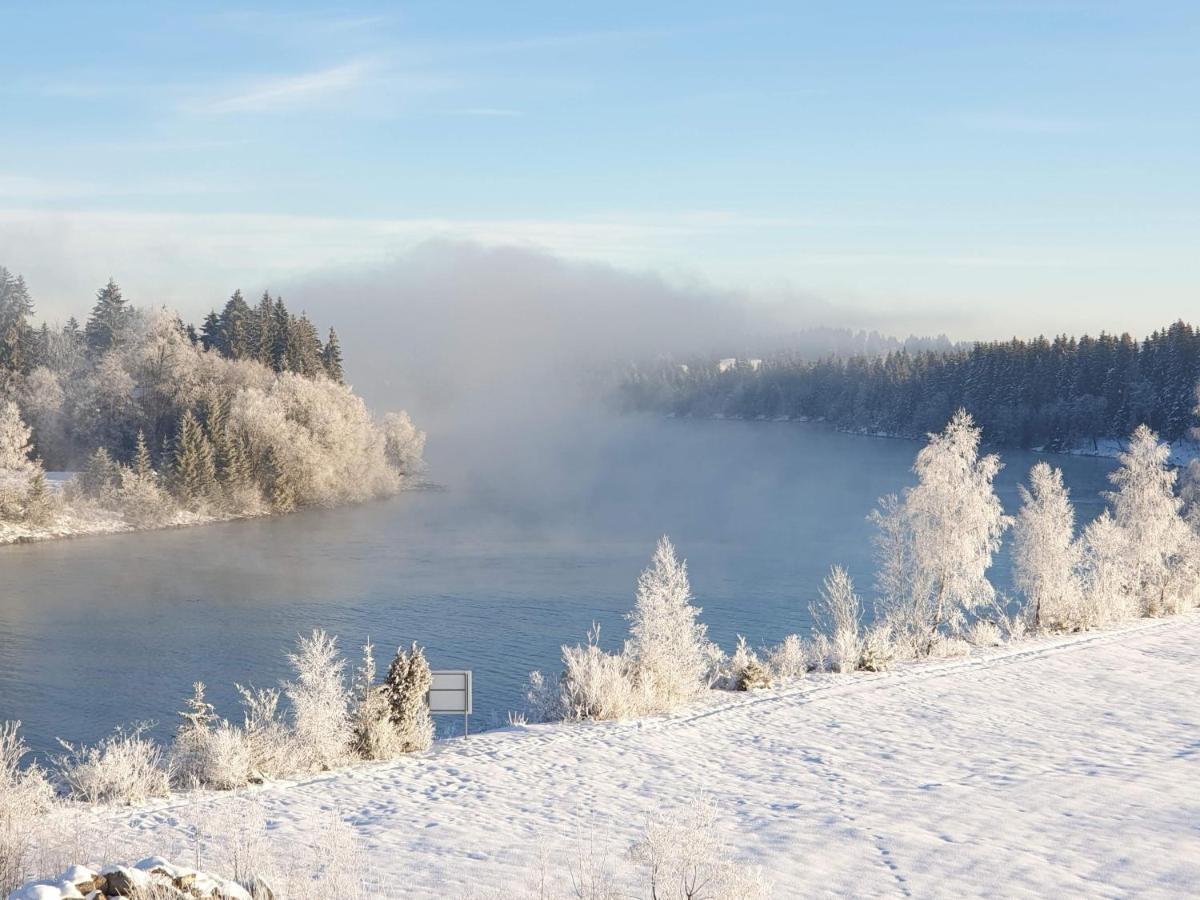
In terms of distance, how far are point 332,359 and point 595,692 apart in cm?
7851

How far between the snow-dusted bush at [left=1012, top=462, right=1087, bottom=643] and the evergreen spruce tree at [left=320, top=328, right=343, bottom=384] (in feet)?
233

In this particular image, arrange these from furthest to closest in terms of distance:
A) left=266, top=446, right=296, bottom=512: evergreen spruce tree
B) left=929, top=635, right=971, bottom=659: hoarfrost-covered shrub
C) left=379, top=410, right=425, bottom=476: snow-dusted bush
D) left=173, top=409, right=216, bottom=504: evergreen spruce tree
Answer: left=379, top=410, right=425, bottom=476: snow-dusted bush → left=266, top=446, right=296, bottom=512: evergreen spruce tree → left=173, top=409, right=216, bottom=504: evergreen spruce tree → left=929, top=635, right=971, bottom=659: hoarfrost-covered shrub

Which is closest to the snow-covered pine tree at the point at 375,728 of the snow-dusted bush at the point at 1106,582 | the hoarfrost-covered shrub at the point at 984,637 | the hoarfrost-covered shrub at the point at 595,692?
the hoarfrost-covered shrub at the point at 595,692

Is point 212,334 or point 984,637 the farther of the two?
point 212,334

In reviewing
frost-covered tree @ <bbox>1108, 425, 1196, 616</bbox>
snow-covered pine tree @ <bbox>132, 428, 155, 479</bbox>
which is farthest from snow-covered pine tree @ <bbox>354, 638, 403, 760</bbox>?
snow-covered pine tree @ <bbox>132, 428, 155, 479</bbox>

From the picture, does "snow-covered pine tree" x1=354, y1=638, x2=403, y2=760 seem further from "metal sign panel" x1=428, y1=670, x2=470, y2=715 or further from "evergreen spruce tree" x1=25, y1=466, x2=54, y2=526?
"evergreen spruce tree" x1=25, y1=466, x2=54, y2=526

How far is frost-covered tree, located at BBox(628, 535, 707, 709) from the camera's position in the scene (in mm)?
24219

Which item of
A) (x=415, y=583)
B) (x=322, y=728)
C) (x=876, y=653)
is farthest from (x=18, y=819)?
(x=415, y=583)

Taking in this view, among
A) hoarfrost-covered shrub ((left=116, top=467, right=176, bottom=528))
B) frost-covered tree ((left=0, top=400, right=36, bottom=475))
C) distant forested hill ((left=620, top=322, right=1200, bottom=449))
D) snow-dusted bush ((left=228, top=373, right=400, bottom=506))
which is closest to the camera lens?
frost-covered tree ((left=0, top=400, right=36, bottom=475))

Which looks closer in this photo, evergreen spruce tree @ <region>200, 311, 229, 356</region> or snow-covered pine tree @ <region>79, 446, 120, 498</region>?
snow-covered pine tree @ <region>79, 446, 120, 498</region>

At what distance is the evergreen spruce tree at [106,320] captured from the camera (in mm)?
81125

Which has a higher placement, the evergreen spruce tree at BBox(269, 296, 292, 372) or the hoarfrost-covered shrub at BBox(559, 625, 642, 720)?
the evergreen spruce tree at BBox(269, 296, 292, 372)

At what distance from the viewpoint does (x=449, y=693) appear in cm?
2159

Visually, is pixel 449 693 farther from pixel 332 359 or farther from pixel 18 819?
pixel 332 359
